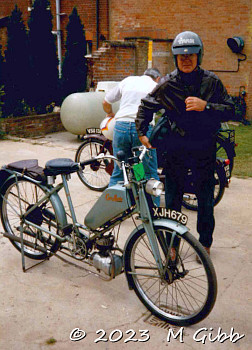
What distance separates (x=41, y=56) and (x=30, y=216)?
8566mm

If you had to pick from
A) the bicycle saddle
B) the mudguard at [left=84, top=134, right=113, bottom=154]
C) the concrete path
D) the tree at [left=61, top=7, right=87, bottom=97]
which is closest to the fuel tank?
the bicycle saddle

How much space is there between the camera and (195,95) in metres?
3.26

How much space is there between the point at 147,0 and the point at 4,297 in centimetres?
1357

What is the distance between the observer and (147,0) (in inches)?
582

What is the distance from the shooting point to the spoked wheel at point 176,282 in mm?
2811

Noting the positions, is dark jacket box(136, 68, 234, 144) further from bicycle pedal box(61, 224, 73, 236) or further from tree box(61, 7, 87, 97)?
tree box(61, 7, 87, 97)

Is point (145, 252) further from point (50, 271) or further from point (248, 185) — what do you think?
point (248, 185)

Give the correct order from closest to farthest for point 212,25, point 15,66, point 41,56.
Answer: point 15,66 < point 41,56 < point 212,25

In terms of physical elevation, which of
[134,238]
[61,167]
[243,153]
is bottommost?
[243,153]

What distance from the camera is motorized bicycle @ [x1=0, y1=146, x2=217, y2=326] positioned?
2912 mm

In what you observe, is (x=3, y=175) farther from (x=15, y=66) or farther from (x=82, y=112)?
(x=15, y=66)

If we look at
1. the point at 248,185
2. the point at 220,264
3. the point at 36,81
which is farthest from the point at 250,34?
the point at 220,264

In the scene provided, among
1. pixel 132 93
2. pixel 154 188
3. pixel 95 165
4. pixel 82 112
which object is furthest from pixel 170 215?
pixel 82 112

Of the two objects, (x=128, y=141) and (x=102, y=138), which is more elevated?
(x=128, y=141)
